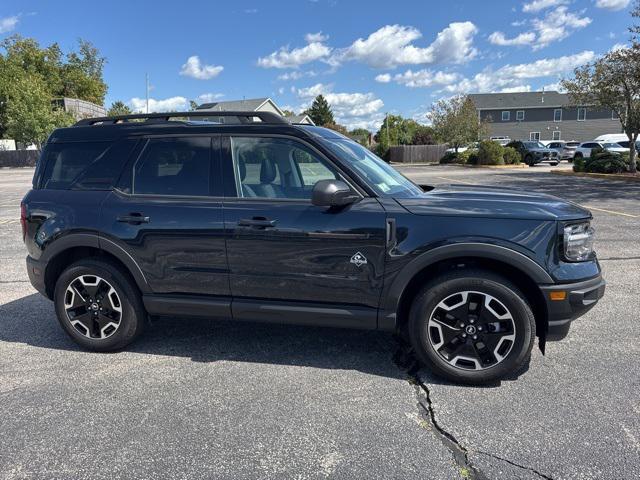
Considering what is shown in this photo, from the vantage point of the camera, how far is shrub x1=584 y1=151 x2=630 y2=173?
2086cm

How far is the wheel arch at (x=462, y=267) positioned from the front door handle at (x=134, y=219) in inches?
76.9

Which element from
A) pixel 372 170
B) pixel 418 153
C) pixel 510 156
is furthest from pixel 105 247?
pixel 418 153

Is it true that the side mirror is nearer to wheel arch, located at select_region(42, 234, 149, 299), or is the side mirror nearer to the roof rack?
the roof rack

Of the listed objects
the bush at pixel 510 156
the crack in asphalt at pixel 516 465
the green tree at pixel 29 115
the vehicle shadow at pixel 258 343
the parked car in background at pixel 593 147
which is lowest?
the crack in asphalt at pixel 516 465

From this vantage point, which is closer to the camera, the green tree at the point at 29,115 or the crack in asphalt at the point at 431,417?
the crack in asphalt at the point at 431,417

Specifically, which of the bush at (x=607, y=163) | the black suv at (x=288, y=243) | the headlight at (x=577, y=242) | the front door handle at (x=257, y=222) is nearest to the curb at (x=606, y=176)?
the bush at (x=607, y=163)

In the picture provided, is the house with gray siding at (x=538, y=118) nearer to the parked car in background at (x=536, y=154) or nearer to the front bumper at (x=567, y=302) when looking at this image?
the parked car in background at (x=536, y=154)

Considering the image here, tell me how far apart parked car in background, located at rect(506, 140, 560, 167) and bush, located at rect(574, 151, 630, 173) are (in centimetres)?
1150

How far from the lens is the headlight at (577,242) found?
10.7 ft

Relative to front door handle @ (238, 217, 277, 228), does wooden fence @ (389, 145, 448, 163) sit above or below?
above

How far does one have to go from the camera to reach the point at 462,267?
3.42m

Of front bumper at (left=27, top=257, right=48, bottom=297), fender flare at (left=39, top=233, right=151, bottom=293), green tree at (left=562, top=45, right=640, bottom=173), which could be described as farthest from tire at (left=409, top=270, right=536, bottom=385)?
green tree at (left=562, top=45, right=640, bottom=173)

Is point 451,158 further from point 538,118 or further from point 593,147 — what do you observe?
point 538,118

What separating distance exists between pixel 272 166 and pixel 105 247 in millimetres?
1488
